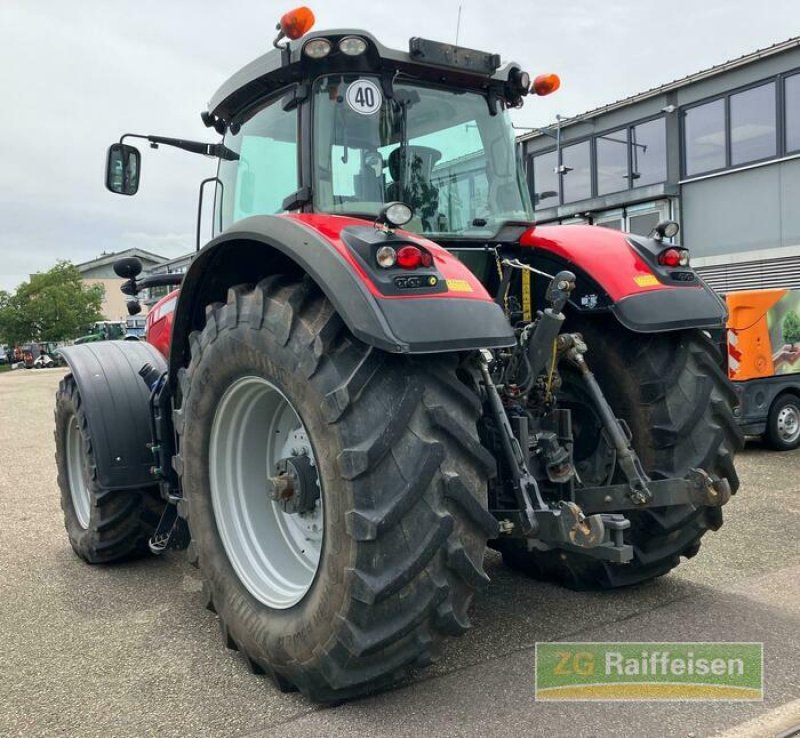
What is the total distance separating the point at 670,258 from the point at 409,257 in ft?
4.89

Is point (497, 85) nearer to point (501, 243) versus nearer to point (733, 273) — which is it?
point (501, 243)

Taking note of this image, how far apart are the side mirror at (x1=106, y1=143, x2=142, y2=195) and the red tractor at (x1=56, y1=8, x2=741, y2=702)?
0.02 metres

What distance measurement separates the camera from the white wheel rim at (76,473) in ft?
15.7

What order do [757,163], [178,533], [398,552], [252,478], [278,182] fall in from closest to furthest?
1. [398,552]
2. [252,478]
3. [278,182]
4. [178,533]
5. [757,163]

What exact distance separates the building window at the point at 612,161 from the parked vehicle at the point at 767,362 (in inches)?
349

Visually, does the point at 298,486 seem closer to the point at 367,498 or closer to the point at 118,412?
the point at 367,498

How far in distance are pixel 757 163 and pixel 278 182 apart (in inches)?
509

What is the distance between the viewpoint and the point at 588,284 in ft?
11.2

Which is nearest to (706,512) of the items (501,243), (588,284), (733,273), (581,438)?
(581,438)

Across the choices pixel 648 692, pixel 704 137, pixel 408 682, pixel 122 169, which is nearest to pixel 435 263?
pixel 408 682

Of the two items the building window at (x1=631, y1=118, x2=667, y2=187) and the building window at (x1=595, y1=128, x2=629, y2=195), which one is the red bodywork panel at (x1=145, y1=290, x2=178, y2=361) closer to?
the building window at (x1=631, y1=118, x2=667, y2=187)

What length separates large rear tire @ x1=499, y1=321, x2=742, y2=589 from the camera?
3.34 metres

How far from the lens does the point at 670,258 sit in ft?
11.4

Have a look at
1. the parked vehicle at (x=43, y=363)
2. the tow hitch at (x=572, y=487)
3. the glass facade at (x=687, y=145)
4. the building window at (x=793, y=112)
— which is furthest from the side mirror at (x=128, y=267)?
the parked vehicle at (x=43, y=363)
